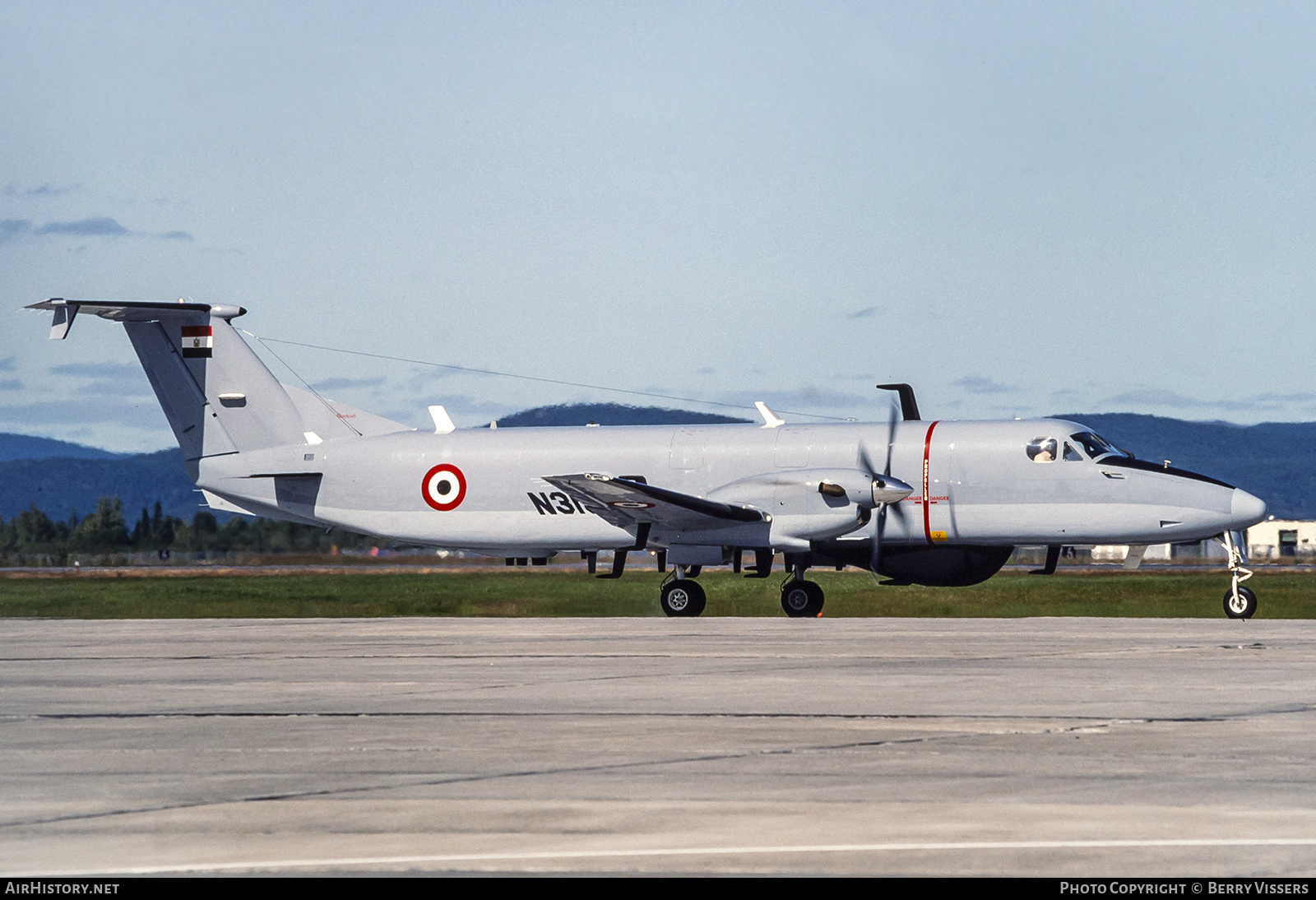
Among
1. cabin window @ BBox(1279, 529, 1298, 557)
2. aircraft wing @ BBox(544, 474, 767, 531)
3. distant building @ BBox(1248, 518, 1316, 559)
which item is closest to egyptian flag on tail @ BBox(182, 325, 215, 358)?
aircraft wing @ BBox(544, 474, 767, 531)


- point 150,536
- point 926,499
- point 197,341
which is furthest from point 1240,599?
point 150,536

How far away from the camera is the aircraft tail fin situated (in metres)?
32.2

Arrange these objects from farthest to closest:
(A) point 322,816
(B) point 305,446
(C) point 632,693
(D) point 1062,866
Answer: (B) point 305,446
(C) point 632,693
(A) point 322,816
(D) point 1062,866

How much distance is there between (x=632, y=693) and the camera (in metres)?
13.7

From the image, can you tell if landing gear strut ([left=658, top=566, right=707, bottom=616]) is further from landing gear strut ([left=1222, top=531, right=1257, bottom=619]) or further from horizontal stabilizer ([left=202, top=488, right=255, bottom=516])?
horizontal stabilizer ([left=202, top=488, right=255, bottom=516])

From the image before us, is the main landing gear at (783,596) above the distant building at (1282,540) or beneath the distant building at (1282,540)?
beneath

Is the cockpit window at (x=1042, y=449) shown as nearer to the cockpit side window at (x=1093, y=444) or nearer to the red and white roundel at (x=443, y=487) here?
the cockpit side window at (x=1093, y=444)

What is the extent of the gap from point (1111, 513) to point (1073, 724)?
16.8 metres

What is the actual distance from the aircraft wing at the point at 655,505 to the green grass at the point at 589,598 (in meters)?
3.34

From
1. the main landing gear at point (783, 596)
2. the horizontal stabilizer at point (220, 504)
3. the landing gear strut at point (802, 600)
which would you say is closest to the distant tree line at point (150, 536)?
the horizontal stabilizer at point (220, 504)

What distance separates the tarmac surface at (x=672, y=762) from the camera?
22.0 feet

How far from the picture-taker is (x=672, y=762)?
9.40m

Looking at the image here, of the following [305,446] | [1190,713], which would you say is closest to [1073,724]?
[1190,713]

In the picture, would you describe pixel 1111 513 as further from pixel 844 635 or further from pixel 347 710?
pixel 347 710
